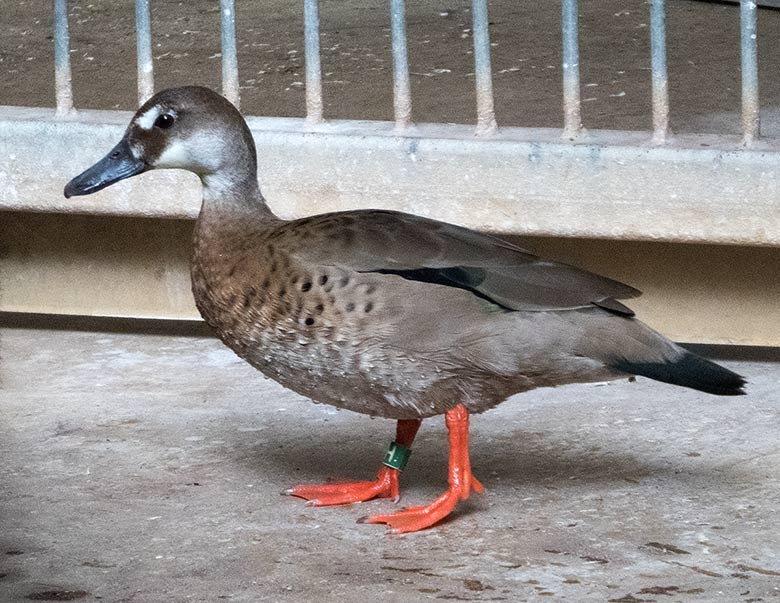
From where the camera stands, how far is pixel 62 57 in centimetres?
493

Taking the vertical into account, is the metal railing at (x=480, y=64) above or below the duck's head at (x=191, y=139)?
above

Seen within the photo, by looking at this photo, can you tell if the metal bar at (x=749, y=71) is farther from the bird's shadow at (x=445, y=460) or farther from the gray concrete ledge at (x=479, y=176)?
the bird's shadow at (x=445, y=460)

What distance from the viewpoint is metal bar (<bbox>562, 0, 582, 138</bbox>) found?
459 centimetres

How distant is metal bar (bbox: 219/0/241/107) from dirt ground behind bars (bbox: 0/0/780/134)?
73cm

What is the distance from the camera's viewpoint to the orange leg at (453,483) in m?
3.80

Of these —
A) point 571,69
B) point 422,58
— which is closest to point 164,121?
point 571,69

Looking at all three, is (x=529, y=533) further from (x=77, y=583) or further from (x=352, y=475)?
(x=77, y=583)

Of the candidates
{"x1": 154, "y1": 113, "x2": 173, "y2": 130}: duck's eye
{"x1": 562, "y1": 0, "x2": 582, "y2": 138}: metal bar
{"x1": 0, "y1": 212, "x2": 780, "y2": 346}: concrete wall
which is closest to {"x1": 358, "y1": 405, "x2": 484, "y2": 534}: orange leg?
{"x1": 154, "y1": 113, "x2": 173, "y2": 130}: duck's eye

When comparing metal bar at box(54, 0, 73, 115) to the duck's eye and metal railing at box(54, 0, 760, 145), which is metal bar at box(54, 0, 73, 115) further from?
the duck's eye

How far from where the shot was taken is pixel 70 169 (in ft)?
16.6

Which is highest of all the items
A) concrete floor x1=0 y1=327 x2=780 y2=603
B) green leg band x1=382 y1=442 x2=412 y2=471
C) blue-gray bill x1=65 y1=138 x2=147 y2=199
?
blue-gray bill x1=65 y1=138 x2=147 y2=199

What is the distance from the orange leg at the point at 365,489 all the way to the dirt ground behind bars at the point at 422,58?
179 cm

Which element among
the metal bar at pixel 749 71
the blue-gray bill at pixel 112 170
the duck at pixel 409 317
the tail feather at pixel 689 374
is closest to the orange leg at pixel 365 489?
the duck at pixel 409 317

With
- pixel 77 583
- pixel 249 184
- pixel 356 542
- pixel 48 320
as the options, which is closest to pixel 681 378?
pixel 356 542
